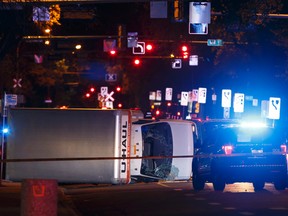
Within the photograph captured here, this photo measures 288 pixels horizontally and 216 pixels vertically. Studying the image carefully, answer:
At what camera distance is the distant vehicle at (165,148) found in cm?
2456

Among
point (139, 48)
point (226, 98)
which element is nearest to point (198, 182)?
point (139, 48)

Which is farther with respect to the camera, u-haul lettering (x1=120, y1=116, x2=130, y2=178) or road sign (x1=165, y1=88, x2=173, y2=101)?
→ road sign (x1=165, y1=88, x2=173, y2=101)

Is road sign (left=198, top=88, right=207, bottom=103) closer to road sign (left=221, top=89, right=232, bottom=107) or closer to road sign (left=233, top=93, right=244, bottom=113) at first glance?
road sign (left=221, top=89, right=232, bottom=107)

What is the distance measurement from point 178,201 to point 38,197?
871 centimetres

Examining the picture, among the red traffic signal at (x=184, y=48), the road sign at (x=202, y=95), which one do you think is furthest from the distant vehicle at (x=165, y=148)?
the road sign at (x=202, y=95)

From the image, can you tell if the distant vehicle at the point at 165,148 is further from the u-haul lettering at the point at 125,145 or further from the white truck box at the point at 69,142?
the white truck box at the point at 69,142

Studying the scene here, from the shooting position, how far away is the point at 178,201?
60.0 feet

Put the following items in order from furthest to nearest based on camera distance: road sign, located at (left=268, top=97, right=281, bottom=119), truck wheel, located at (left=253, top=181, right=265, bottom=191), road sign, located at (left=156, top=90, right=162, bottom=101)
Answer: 1. road sign, located at (left=156, top=90, right=162, bottom=101)
2. road sign, located at (left=268, top=97, right=281, bottom=119)
3. truck wheel, located at (left=253, top=181, right=265, bottom=191)

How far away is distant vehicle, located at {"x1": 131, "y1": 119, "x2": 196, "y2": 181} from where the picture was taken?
24.6 m

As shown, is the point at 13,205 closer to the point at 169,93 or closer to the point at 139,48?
the point at 139,48

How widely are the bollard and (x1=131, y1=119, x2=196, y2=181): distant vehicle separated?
14.2m

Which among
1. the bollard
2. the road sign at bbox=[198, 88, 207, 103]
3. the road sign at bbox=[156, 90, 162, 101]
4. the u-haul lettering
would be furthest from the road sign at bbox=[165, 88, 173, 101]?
the bollard

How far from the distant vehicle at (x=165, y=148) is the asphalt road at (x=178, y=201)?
1489 mm

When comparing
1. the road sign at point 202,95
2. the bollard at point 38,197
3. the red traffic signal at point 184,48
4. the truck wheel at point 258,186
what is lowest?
the truck wheel at point 258,186
